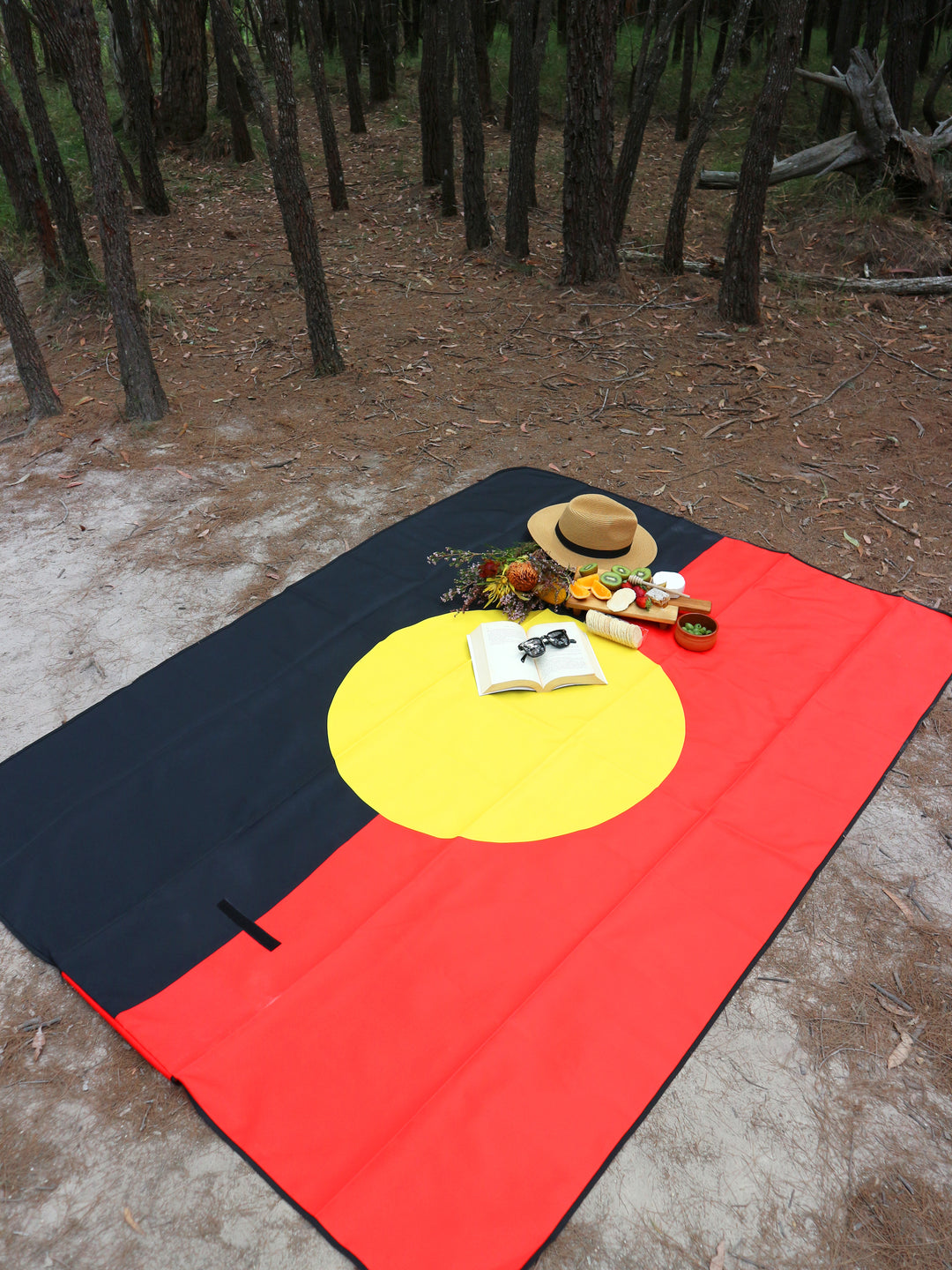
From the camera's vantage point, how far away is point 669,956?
3.52 m

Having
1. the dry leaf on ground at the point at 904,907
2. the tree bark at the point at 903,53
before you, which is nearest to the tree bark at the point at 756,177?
the tree bark at the point at 903,53

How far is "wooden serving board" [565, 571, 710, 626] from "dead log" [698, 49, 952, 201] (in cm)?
839

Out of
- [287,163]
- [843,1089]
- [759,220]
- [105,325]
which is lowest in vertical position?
[843,1089]

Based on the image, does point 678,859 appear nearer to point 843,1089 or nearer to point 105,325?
point 843,1089

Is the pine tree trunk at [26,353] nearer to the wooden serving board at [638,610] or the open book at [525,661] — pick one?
the open book at [525,661]

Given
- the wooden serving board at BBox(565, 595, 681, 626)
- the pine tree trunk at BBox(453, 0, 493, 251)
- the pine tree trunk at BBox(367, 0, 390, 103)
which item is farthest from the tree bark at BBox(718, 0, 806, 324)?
the pine tree trunk at BBox(367, 0, 390, 103)

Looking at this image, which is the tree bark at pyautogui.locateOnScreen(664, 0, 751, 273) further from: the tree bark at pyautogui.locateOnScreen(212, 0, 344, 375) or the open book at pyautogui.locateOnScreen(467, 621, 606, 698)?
the open book at pyautogui.locateOnScreen(467, 621, 606, 698)

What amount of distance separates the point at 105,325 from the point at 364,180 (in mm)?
5832

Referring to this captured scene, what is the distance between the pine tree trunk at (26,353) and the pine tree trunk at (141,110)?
5190 mm

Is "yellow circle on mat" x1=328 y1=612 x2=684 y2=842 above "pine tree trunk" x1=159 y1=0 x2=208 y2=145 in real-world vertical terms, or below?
below

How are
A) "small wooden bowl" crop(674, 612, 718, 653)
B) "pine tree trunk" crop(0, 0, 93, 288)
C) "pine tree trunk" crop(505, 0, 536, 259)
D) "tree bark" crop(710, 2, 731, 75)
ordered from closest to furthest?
"small wooden bowl" crop(674, 612, 718, 653) → "pine tree trunk" crop(0, 0, 93, 288) → "pine tree trunk" crop(505, 0, 536, 259) → "tree bark" crop(710, 2, 731, 75)

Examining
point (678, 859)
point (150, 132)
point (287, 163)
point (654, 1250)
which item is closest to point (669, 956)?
point (678, 859)

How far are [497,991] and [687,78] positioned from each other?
15230 millimetres

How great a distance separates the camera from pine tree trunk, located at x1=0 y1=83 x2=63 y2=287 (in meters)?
9.00
